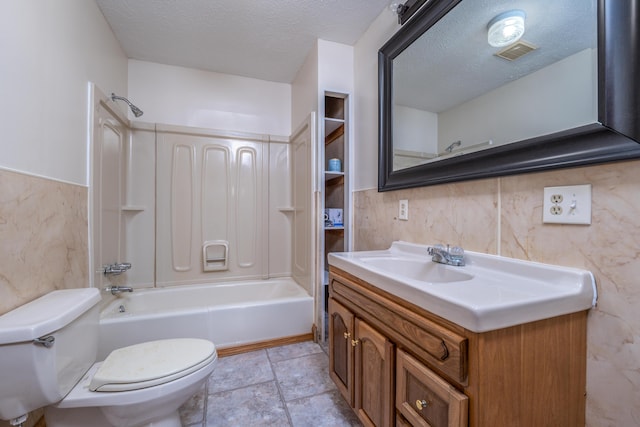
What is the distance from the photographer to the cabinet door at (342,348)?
3.89 feet

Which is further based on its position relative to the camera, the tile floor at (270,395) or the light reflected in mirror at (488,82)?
the tile floor at (270,395)

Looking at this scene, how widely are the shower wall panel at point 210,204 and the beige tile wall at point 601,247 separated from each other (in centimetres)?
209

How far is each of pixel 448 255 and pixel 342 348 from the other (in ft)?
2.23

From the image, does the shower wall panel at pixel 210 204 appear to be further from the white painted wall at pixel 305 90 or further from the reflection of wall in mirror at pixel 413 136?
the reflection of wall in mirror at pixel 413 136

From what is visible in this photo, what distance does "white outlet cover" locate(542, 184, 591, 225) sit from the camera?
75 centimetres

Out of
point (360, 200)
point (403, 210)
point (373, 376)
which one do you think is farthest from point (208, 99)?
point (373, 376)

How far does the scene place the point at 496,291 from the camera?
2.39ft

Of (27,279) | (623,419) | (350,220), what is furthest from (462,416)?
(27,279)

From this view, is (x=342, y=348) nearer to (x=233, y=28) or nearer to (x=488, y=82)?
(x=488, y=82)

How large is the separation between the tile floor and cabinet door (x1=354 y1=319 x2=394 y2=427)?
31 cm

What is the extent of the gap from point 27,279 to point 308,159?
171 centimetres

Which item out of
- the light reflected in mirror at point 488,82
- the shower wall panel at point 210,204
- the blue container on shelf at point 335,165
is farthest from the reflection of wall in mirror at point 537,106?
the shower wall panel at point 210,204

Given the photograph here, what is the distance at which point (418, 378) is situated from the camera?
2.52ft

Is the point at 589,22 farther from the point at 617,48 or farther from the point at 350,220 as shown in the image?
the point at 350,220
